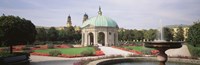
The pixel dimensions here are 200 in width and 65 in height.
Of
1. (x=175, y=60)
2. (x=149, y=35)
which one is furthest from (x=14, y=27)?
(x=149, y=35)

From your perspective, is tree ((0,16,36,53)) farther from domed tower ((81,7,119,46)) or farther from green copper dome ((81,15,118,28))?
green copper dome ((81,15,118,28))

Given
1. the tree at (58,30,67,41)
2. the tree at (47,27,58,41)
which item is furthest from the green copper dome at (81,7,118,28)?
the tree at (58,30,67,41)

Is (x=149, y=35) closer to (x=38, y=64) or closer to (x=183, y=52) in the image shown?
(x=183, y=52)

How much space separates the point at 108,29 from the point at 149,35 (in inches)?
1479

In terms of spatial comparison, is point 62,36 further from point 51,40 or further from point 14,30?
point 14,30

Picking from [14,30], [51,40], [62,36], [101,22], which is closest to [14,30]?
[14,30]

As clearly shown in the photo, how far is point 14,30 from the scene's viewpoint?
24078 millimetres

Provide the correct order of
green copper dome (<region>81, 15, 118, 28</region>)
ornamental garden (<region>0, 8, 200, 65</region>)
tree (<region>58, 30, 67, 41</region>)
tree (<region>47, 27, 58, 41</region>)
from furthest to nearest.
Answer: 1. tree (<region>58, 30, 67, 41</region>)
2. tree (<region>47, 27, 58, 41</region>)
3. green copper dome (<region>81, 15, 118, 28</region>)
4. ornamental garden (<region>0, 8, 200, 65</region>)

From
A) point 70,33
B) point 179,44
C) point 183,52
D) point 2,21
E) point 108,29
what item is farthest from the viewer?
point 70,33

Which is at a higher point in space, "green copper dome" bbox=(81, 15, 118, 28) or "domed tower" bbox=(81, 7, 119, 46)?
"green copper dome" bbox=(81, 15, 118, 28)

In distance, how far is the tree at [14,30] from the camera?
941 inches

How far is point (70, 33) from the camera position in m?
93.9

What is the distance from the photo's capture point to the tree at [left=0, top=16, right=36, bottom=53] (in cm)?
2389

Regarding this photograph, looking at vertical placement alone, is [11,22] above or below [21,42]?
above
